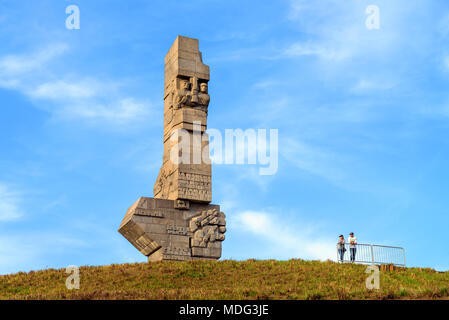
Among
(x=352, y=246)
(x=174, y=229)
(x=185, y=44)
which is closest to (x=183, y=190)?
(x=174, y=229)

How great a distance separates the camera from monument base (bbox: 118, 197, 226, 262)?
23.9m

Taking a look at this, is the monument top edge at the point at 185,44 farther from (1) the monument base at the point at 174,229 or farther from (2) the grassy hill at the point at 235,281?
(2) the grassy hill at the point at 235,281

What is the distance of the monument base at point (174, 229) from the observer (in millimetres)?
23938

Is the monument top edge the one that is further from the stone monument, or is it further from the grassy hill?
the grassy hill

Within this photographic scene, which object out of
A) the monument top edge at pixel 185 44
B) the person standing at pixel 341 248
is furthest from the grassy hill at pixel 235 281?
the monument top edge at pixel 185 44

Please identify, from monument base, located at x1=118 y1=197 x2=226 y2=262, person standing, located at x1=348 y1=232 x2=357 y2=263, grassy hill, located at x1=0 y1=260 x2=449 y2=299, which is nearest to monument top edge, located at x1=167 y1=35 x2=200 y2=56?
monument base, located at x1=118 y1=197 x2=226 y2=262

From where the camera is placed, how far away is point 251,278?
2016 centimetres

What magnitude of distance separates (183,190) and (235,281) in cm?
582

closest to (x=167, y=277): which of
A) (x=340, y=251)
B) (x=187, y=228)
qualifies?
(x=187, y=228)

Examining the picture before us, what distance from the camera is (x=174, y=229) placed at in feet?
80.1

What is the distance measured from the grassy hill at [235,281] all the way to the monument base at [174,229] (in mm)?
1374

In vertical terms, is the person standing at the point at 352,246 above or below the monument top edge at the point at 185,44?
below
